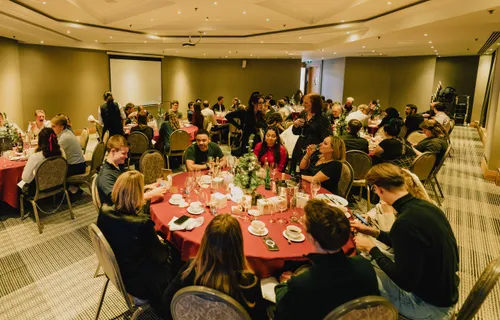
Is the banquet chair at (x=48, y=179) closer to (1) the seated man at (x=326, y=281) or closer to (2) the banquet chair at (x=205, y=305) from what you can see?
(2) the banquet chair at (x=205, y=305)

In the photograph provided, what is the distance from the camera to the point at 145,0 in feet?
21.0

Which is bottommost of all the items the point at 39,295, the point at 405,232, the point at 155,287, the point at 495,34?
the point at 39,295

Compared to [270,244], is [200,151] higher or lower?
higher

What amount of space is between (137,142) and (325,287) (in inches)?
208

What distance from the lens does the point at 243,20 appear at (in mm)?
8219

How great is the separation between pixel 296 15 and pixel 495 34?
4369 millimetres

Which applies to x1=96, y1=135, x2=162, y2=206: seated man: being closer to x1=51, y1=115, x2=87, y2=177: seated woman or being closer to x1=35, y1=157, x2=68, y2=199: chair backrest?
x1=35, y1=157, x2=68, y2=199: chair backrest

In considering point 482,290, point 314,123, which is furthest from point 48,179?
point 482,290

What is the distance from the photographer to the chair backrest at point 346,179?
12.7 ft

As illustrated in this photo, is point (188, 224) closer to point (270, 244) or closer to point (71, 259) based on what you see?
point (270, 244)

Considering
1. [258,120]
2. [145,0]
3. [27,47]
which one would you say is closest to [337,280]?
[258,120]

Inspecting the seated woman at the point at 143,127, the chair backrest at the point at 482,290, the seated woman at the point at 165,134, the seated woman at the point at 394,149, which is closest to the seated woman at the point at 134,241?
the chair backrest at the point at 482,290

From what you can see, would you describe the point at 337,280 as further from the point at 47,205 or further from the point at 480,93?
the point at 480,93

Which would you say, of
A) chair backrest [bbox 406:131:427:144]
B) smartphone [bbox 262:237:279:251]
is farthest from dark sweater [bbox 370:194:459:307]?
chair backrest [bbox 406:131:427:144]
